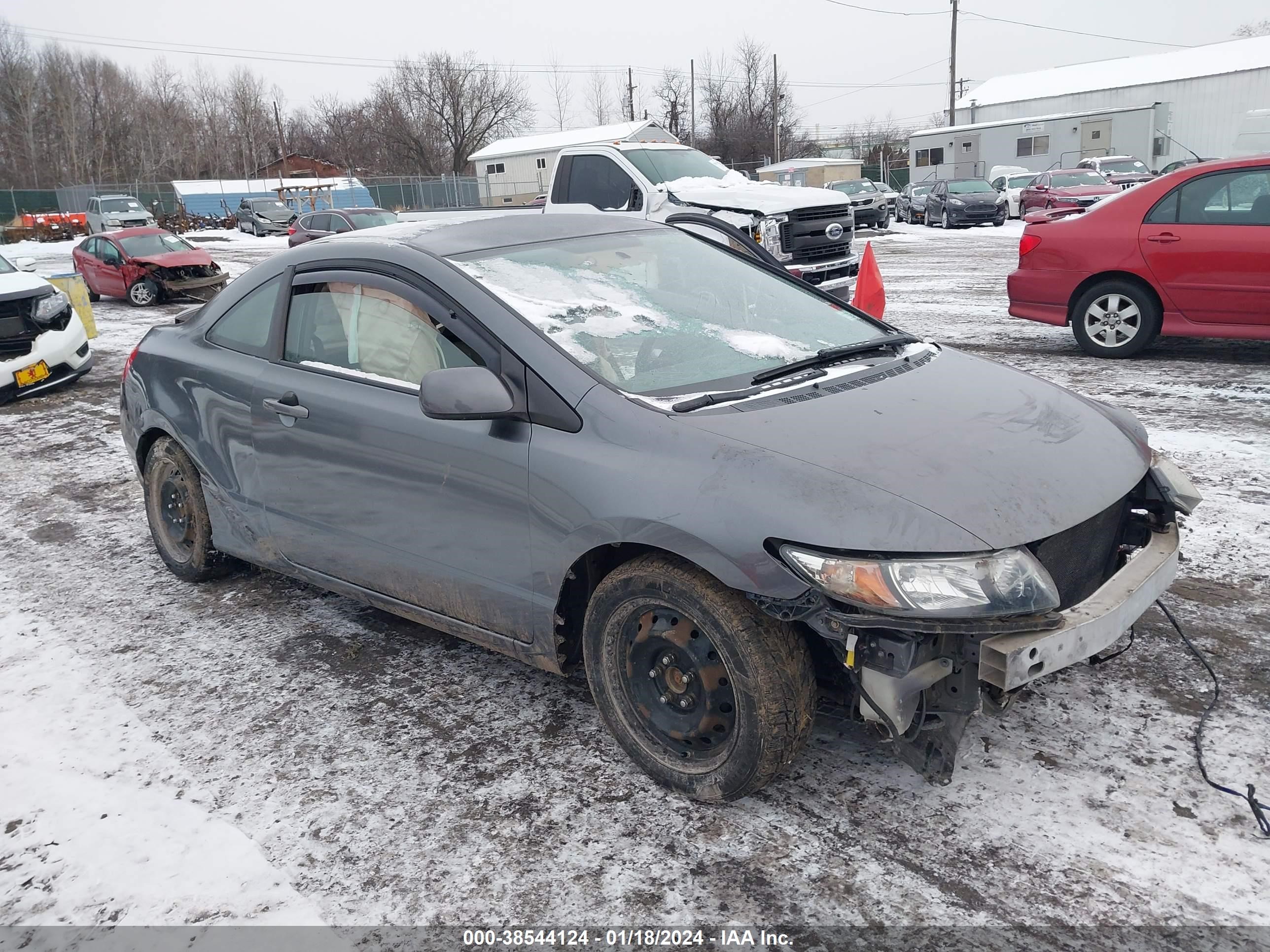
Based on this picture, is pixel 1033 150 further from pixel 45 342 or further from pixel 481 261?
pixel 481 261

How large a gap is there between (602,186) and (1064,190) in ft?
53.3

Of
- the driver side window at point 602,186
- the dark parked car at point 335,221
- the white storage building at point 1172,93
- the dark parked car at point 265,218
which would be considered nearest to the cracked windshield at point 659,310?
the driver side window at point 602,186

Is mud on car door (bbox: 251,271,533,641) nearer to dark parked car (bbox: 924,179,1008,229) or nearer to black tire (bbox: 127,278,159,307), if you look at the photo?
Answer: black tire (bbox: 127,278,159,307)

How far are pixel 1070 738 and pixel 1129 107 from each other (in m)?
49.9

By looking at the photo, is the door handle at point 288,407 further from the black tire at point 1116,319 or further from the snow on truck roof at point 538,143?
the snow on truck roof at point 538,143

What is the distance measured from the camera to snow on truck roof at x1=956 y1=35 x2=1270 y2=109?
4522 cm

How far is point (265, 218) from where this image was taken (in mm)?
40281

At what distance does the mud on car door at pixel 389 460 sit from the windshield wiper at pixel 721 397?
0.50 m

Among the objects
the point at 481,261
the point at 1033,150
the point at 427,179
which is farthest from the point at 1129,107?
the point at 481,261

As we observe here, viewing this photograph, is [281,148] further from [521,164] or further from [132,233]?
[132,233]

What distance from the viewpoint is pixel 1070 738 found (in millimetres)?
2998

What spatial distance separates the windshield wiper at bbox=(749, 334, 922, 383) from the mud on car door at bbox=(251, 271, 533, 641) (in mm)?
813

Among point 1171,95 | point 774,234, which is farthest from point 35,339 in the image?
point 1171,95

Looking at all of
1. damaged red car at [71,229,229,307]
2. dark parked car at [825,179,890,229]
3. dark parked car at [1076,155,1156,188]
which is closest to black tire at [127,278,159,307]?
damaged red car at [71,229,229,307]
